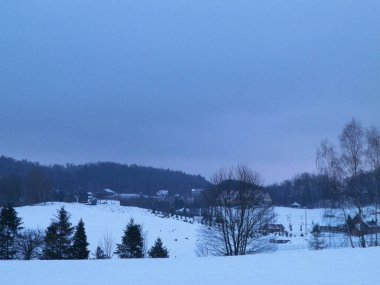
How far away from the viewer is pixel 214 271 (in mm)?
10133

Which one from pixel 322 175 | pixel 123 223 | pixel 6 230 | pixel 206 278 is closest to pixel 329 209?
pixel 322 175

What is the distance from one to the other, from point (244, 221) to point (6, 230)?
16540 mm

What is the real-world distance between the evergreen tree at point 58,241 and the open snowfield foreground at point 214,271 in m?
14.2

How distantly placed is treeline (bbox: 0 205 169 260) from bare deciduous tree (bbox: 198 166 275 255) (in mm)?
4800

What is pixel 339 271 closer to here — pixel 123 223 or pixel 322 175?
pixel 322 175

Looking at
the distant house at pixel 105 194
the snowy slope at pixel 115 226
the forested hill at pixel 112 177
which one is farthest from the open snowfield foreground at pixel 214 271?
the distant house at pixel 105 194

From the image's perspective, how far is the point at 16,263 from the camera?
12281 millimetres

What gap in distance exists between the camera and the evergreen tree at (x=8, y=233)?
27.5m

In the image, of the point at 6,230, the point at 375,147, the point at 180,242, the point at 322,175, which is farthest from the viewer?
the point at 180,242

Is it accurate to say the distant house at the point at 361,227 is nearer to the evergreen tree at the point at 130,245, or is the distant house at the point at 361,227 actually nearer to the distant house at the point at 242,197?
the distant house at the point at 242,197

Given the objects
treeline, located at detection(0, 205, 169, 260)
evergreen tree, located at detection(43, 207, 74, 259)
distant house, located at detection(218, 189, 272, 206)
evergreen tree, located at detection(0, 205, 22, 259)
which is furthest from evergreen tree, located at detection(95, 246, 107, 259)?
distant house, located at detection(218, 189, 272, 206)

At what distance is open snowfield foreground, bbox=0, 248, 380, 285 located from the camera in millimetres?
8734

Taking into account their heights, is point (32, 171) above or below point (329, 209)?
above

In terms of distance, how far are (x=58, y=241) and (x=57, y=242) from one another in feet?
0.30
